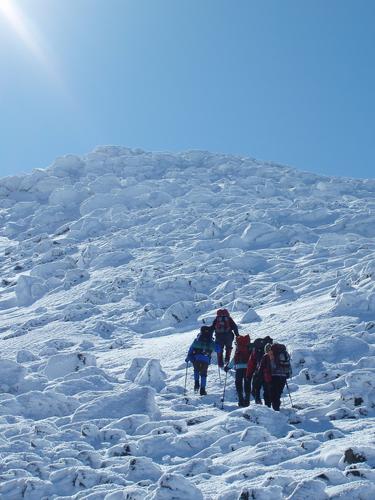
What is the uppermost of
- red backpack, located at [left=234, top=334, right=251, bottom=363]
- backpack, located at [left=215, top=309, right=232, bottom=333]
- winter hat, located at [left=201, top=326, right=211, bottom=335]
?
backpack, located at [left=215, top=309, right=232, bottom=333]

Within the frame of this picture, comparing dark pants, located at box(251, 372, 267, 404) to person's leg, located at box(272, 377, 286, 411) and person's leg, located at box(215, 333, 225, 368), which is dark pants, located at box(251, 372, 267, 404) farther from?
person's leg, located at box(215, 333, 225, 368)

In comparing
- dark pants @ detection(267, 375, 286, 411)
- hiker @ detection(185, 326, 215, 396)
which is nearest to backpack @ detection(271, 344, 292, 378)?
dark pants @ detection(267, 375, 286, 411)

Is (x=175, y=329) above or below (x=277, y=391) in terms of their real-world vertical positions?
above

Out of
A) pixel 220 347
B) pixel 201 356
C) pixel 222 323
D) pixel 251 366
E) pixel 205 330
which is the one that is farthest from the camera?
pixel 222 323

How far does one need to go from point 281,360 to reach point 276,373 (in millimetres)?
254

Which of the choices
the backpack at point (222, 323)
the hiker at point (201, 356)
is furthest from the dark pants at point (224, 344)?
the hiker at point (201, 356)

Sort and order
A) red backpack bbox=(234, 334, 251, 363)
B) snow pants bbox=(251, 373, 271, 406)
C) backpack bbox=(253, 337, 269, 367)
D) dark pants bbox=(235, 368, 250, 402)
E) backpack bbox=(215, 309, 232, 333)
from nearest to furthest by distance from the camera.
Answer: snow pants bbox=(251, 373, 271, 406)
dark pants bbox=(235, 368, 250, 402)
backpack bbox=(253, 337, 269, 367)
red backpack bbox=(234, 334, 251, 363)
backpack bbox=(215, 309, 232, 333)

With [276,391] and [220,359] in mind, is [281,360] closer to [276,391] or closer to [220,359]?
[276,391]

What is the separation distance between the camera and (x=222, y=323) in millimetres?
14844

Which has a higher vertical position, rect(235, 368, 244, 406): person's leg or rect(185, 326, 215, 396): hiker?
rect(185, 326, 215, 396): hiker

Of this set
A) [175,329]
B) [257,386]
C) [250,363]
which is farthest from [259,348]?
[175,329]

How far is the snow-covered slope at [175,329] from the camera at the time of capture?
8.23m

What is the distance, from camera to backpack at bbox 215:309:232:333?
48.4 ft

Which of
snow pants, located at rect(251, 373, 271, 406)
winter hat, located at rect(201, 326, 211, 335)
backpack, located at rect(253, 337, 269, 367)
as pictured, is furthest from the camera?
winter hat, located at rect(201, 326, 211, 335)
